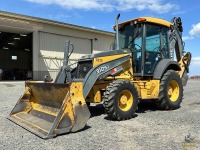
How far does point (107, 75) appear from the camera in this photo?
24.5ft

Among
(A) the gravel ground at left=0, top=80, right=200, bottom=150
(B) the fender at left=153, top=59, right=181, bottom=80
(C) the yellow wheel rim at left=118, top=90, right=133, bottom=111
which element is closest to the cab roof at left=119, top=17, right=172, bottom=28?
A: (B) the fender at left=153, top=59, right=181, bottom=80

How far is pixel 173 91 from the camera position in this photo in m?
9.14

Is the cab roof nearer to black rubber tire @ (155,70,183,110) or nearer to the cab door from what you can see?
the cab door

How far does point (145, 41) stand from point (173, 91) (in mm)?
1999

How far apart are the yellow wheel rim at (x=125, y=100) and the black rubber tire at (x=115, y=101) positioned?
0.24 feet

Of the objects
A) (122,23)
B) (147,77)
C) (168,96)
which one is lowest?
(168,96)

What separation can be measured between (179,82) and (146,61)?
148 centimetres

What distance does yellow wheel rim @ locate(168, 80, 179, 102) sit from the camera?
352 inches

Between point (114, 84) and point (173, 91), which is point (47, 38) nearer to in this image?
point (173, 91)

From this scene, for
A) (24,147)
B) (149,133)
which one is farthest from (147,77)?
(24,147)

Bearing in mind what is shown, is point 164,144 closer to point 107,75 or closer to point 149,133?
point 149,133

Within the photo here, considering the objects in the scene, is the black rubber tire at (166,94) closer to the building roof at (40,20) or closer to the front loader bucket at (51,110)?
the front loader bucket at (51,110)

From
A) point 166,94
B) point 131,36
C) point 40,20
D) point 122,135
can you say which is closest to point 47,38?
point 40,20

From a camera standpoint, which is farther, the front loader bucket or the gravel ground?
the front loader bucket
